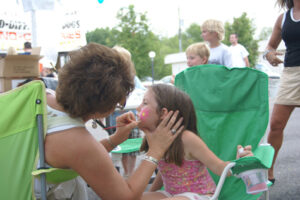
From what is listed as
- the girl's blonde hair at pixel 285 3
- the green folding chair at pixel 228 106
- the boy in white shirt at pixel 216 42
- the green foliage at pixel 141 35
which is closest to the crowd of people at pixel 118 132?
the green folding chair at pixel 228 106

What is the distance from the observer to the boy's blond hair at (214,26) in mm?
3748

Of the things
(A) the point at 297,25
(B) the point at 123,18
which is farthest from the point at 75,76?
(B) the point at 123,18

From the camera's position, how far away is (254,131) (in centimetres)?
228

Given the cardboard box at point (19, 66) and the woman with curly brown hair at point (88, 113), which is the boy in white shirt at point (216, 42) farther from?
the woman with curly brown hair at point (88, 113)

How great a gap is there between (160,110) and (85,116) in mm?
532

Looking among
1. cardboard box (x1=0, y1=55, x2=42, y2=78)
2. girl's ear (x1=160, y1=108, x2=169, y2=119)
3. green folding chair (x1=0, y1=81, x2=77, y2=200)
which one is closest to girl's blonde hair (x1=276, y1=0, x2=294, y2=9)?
girl's ear (x1=160, y1=108, x2=169, y2=119)

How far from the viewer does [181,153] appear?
1.78m

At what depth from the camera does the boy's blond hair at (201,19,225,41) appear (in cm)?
375

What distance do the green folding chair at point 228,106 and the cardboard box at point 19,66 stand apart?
186 cm

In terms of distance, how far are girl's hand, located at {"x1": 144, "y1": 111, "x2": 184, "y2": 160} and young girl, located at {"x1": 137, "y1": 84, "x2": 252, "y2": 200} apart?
0.13m

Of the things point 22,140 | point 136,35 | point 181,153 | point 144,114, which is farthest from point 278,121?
point 136,35

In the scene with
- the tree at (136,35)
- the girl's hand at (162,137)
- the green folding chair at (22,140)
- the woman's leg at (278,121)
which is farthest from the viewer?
the tree at (136,35)

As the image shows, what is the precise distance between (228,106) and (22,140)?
157 cm

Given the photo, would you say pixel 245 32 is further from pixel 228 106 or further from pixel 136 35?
pixel 228 106
